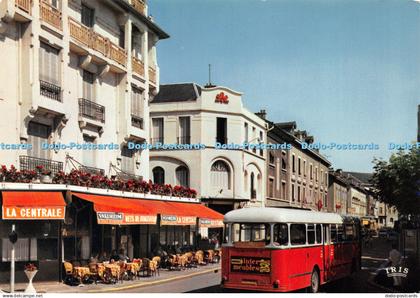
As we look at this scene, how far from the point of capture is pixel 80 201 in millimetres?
23203

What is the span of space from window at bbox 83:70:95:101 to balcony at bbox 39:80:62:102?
2637 mm

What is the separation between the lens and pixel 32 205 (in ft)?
62.0

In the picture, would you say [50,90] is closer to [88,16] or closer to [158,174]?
[88,16]

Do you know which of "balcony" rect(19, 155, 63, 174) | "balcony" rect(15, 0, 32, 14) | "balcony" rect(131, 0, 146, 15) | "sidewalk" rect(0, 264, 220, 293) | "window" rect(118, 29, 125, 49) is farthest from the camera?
"balcony" rect(131, 0, 146, 15)

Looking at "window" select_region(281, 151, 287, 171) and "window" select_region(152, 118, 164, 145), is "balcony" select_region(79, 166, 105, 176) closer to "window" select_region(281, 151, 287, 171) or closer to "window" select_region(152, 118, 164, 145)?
"window" select_region(152, 118, 164, 145)

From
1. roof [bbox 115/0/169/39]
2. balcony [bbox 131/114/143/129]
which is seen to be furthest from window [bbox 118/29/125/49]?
balcony [bbox 131/114/143/129]

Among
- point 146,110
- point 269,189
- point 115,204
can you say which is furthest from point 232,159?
point 115,204

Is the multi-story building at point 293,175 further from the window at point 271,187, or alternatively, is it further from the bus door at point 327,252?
the bus door at point 327,252

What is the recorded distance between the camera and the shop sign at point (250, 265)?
16375 millimetres

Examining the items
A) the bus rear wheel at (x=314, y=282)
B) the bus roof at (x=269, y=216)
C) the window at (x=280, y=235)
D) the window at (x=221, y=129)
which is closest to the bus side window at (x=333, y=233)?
the bus rear wheel at (x=314, y=282)

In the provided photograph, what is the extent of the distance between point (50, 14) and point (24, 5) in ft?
5.37

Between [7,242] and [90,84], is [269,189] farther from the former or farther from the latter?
[7,242]

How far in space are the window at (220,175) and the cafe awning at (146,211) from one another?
10.1m

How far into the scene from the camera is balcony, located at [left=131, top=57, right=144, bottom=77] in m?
30.1
